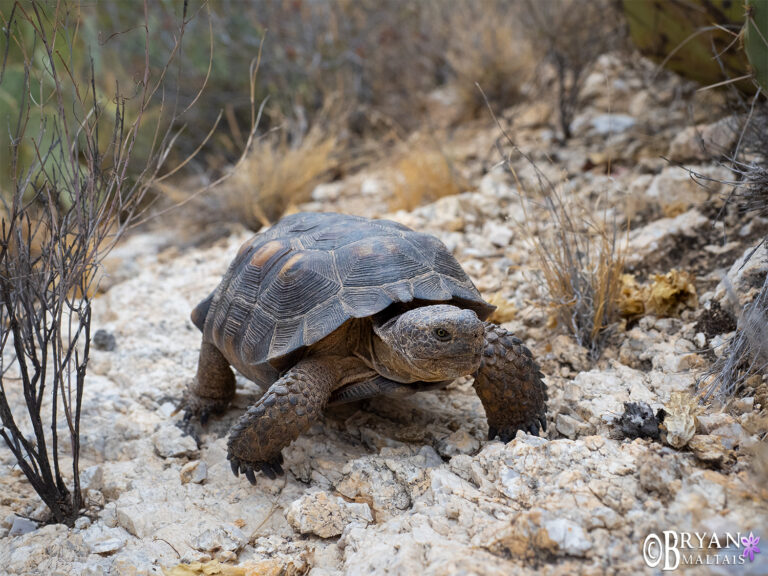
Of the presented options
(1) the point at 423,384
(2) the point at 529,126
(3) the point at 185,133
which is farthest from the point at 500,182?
(3) the point at 185,133

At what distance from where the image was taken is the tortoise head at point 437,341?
1.95 m

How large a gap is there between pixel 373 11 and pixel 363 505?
21.4ft

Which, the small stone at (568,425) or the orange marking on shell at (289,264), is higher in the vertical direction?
the orange marking on shell at (289,264)

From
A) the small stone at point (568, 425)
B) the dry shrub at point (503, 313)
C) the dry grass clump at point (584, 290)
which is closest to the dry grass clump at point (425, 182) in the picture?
the dry shrub at point (503, 313)

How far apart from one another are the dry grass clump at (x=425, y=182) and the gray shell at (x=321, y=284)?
2164 mm

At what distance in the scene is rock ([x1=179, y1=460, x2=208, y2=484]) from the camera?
7.54 feet

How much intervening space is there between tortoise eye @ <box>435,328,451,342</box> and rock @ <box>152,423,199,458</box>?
3.91 ft

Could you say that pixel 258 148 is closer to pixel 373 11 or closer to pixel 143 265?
pixel 143 265

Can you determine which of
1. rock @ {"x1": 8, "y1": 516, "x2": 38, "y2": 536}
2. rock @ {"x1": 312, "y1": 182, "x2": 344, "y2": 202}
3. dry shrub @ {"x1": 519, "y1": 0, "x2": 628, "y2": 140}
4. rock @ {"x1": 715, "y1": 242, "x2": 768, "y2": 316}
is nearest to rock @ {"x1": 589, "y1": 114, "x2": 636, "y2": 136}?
dry shrub @ {"x1": 519, "y1": 0, "x2": 628, "y2": 140}

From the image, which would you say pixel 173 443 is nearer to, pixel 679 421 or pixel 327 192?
pixel 679 421

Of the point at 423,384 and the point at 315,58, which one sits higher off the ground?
the point at 315,58

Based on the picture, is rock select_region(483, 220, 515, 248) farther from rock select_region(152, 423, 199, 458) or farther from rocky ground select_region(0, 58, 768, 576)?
rock select_region(152, 423, 199, 458)

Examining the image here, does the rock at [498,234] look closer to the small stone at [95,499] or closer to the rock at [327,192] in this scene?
the rock at [327,192]

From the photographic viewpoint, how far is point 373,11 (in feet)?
23.6
